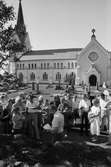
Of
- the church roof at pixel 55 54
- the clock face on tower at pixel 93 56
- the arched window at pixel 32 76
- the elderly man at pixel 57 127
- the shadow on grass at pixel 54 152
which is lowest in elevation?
the shadow on grass at pixel 54 152

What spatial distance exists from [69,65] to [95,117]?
58.3 metres

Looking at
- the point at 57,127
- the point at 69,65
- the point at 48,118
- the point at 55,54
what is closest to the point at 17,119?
the point at 57,127

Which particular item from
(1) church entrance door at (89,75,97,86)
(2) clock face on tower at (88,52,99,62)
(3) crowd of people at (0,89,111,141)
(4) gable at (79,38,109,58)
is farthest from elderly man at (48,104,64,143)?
(4) gable at (79,38,109,58)

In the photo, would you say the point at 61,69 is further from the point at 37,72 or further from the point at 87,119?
the point at 87,119

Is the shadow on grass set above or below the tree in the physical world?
below

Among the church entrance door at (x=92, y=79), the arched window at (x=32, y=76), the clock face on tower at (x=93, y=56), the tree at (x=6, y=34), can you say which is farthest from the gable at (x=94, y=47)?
the tree at (x=6, y=34)

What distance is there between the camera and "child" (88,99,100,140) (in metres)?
9.47

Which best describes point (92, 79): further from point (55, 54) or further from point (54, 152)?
point (54, 152)

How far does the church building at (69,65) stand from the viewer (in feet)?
193

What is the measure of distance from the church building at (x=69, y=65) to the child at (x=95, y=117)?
45.1 metres

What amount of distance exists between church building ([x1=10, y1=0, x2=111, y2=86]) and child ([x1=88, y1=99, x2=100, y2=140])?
45115 millimetres

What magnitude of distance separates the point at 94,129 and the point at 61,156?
2835 millimetres

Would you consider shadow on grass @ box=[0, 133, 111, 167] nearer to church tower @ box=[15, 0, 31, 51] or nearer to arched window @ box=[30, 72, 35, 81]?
church tower @ box=[15, 0, 31, 51]

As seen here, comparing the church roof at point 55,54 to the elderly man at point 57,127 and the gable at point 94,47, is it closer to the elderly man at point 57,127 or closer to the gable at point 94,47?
the gable at point 94,47
